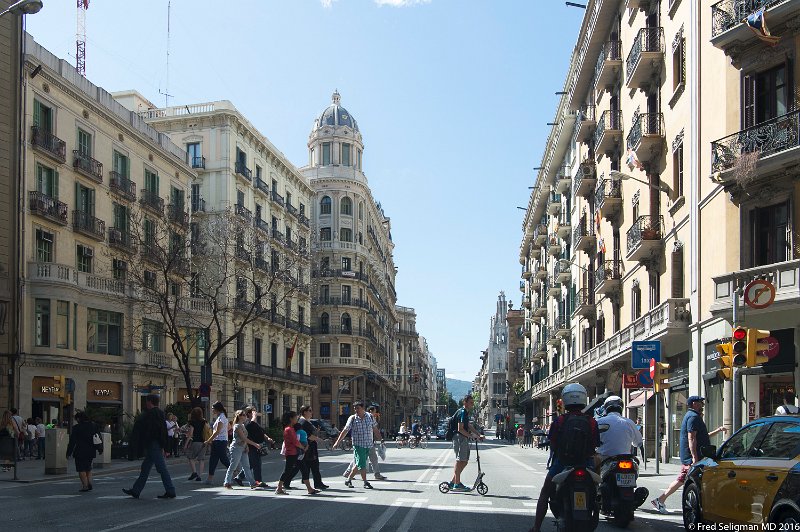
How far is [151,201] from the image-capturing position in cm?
4719

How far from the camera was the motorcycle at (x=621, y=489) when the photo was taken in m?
12.2

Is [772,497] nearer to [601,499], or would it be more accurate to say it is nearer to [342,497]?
[601,499]

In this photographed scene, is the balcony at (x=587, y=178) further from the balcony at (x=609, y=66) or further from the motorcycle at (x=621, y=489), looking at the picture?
the motorcycle at (x=621, y=489)

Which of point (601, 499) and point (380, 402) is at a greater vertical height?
point (601, 499)

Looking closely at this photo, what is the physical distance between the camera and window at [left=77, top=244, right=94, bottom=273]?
4141 centimetres

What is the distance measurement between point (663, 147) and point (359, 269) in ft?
192

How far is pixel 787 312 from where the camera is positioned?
902 inches

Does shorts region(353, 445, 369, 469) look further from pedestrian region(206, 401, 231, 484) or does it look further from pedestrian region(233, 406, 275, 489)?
pedestrian region(206, 401, 231, 484)

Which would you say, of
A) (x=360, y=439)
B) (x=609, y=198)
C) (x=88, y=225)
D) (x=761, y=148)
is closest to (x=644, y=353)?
(x=761, y=148)

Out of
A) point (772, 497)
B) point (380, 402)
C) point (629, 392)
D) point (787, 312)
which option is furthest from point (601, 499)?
point (380, 402)

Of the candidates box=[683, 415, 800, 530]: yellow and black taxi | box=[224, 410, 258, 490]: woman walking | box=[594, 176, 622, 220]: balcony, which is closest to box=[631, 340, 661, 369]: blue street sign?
box=[224, 410, 258, 490]: woman walking

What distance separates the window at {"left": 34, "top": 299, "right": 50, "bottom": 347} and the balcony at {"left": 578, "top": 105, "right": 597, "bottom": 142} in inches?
1077

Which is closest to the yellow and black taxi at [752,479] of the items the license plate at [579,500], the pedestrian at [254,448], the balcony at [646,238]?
the license plate at [579,500]

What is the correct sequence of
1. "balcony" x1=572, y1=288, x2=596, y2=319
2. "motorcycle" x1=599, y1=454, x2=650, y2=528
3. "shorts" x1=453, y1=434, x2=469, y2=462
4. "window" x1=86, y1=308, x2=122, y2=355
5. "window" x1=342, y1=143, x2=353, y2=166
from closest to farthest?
"motorcycle" x1=599, y1=454, x2=650, y2=528
"shorts" x1=453, y1=434, x2=469, y2=462
"window" x1=86, y1=308, x2=122, y2=355
"balcony" x1=572, y1=288, x2=596, y2=319
"window" x1=342, y1=143, x2=353, y2=166
